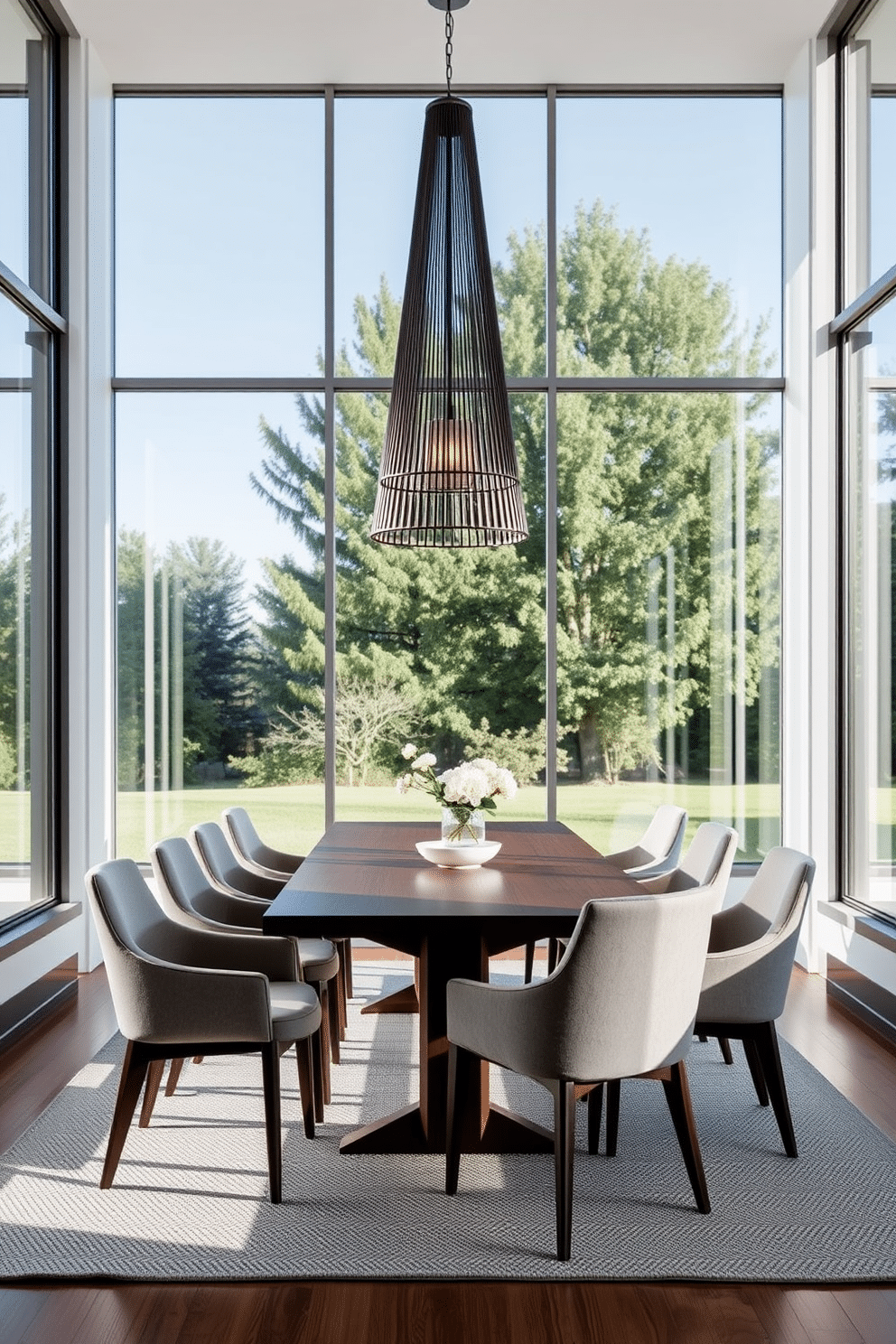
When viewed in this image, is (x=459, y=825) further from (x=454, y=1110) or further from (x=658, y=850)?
(x=658, y=850)

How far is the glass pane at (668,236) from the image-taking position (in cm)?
625

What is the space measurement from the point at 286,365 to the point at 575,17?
87.8 inches

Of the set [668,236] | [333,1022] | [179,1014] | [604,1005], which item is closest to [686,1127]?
[604,1005]

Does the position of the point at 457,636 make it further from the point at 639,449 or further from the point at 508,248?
the point at 508,248

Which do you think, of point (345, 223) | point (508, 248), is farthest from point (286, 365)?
point (508, 248)

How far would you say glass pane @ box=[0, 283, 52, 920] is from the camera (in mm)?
4848

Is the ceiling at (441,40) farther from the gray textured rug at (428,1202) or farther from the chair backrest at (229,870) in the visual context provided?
the gray textured rug at (428,1202)

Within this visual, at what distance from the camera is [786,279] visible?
6.14 m

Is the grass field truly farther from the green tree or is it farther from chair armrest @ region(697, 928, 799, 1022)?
chair armrest @ region(697, 928, 799, 1022)

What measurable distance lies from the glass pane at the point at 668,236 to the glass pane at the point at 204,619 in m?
1.80

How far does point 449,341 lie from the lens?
13.1 feet

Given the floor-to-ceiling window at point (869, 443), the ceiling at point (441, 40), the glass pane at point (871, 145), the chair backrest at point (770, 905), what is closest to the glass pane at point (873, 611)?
the floor-to-ceiling window at point (869, 443)

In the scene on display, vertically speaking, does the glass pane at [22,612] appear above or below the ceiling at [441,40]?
below

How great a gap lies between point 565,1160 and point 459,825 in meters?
1.39
